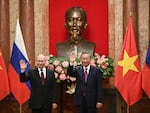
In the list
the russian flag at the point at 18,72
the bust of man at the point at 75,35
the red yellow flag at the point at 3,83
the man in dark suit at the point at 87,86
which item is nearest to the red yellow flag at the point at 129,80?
the bust of man at the point at 75,35

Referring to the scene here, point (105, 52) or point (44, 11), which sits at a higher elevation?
point (44, 11)

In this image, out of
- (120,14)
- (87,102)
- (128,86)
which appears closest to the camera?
(87,102)

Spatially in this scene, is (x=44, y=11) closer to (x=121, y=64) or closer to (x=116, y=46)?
(x=116, y=46)

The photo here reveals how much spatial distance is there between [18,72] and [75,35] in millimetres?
1160

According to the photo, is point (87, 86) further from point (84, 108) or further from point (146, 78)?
point (146, 78)

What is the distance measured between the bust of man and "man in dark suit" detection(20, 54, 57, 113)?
151cm

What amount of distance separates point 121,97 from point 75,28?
145cm

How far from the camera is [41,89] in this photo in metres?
4.96

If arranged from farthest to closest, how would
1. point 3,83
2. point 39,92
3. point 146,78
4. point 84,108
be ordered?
1. point 3,83
2. point 146,78
3. point 84,108
4. point 39,92

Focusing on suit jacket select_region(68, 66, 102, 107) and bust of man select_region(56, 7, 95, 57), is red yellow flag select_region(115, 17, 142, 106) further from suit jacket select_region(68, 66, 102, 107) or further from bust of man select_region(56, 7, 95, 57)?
suit jacket select_region(68, 66, 102, 107)

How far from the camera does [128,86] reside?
5965mm

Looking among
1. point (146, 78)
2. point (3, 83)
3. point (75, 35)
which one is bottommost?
point (3, 83)

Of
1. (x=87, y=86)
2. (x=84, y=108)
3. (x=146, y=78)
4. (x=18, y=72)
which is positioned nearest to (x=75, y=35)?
(x=18, y=72)

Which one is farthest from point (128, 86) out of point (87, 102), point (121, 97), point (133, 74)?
point (87, 102)
